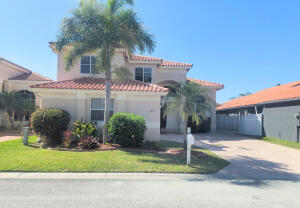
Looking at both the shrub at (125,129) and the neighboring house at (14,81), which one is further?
the neighboring house at (14,81)

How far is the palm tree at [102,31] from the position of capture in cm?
912

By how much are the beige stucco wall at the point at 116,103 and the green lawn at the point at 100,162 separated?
11.2ft

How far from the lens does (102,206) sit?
3896mm

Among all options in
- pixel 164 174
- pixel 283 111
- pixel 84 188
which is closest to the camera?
pixel 84 188

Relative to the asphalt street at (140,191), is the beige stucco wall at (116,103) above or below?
above

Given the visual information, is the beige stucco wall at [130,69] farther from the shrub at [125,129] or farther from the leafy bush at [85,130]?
the shrub at [125,129]

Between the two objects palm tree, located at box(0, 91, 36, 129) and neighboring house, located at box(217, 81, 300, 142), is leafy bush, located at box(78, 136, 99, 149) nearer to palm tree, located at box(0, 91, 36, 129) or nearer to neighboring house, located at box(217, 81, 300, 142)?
palm tree, located at box(0, 91, 36, 129)

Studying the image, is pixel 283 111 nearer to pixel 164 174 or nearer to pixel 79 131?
pixel 164 174

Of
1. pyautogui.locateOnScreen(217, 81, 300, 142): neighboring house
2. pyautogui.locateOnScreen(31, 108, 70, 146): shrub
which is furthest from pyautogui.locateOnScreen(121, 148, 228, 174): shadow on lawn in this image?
pyautogui.locateOnScreen(217, 81, 300, 142): neighboring house

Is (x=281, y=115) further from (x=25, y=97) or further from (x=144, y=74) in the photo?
(x=25, y=97)

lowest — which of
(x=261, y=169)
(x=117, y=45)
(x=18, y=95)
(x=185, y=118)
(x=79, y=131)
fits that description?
(x=261, y=169)

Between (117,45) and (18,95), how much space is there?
12.1 meters

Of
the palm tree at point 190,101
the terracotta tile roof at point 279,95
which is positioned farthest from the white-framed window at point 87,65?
the terracotta tile roof at point 279,95

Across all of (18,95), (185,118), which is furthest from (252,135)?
(18,95)
